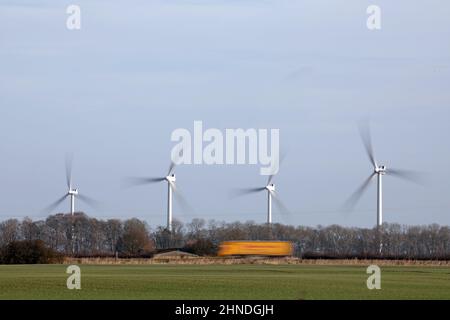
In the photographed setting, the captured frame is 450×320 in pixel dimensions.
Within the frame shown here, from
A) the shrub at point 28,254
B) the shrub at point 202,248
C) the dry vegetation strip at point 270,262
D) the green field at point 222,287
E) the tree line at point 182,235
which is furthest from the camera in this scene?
the tree line at point 182,235

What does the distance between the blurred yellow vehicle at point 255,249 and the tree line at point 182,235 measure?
2492 centimetres

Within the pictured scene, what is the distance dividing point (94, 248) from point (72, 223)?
33.8 ft

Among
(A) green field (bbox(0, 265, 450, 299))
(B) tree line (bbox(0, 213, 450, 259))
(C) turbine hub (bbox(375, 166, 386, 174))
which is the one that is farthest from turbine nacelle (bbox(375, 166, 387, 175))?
(A) green field (bbox(0, 265, 450, 299))

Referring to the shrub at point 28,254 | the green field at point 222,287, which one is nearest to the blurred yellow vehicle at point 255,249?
the shrub at point 28,254

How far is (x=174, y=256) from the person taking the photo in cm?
13225

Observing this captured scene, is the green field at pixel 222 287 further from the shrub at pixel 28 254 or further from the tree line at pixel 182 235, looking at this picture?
the tree line at pixel 182 235

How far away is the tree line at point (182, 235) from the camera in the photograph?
551 ft

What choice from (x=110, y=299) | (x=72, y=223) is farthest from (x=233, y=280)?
(x=72, y=223)

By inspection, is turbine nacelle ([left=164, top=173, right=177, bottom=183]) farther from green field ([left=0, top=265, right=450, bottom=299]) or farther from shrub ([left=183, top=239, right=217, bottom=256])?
green field ([left=0, top=265, right=450, bottom=299])

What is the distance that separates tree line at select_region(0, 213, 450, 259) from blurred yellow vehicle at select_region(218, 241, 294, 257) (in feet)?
81.8

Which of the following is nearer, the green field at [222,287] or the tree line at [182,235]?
the green field at [222,287]

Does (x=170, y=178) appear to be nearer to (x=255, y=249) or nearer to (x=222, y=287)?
(x=255, y=249)
